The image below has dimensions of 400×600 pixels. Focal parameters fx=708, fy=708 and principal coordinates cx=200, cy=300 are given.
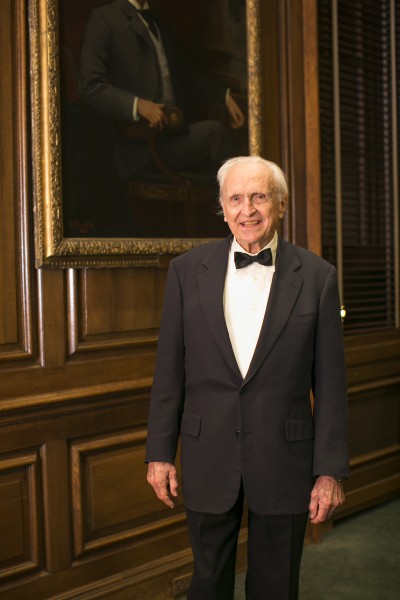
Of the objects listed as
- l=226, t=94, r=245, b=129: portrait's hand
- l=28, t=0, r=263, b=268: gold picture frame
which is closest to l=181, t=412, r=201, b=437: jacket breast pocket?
l=28, t=0, r=263, b=268: gold picture frame

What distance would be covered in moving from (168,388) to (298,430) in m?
0.39

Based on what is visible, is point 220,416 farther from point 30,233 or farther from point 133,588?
point 133,588

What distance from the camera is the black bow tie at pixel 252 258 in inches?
80.6

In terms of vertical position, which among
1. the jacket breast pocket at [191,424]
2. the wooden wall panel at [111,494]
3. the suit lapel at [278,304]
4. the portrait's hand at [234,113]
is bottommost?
the wooden wall panel at [111,494]

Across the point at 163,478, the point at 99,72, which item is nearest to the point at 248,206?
the point at 163,478

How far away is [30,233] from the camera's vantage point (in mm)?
2607

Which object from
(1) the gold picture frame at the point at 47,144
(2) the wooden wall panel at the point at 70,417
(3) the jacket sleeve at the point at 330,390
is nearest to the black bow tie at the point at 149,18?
(1) the gold picture frame at the point at 47,144

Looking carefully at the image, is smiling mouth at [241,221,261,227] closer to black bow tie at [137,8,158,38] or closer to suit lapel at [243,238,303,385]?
suit lapel at [243,238,303,385]

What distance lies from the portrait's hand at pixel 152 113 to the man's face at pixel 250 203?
1000 mm

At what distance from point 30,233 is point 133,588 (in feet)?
4.97

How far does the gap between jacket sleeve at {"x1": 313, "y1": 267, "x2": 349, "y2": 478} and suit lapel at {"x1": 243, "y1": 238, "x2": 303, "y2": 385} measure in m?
0.09

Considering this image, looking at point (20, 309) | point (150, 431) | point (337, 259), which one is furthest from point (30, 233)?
point (337, 259)

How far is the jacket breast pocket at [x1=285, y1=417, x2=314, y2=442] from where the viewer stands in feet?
6.49

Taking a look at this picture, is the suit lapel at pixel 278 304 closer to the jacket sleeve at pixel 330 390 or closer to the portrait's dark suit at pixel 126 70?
the jacket sleeve at pixel 330 390
